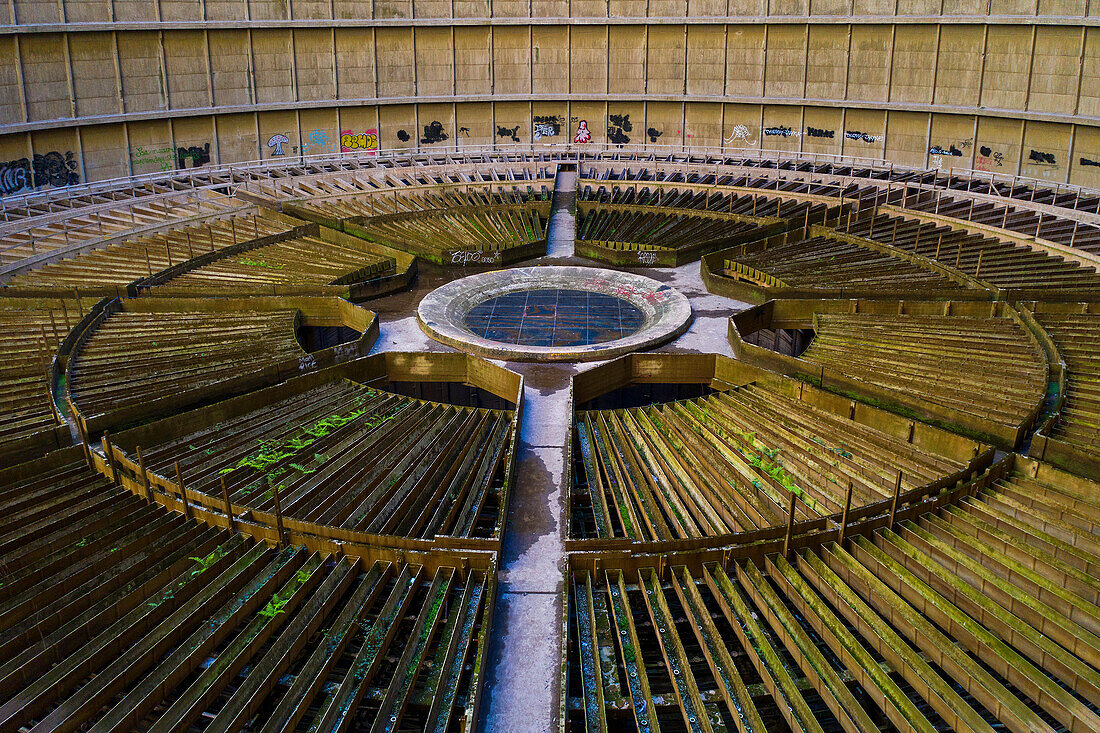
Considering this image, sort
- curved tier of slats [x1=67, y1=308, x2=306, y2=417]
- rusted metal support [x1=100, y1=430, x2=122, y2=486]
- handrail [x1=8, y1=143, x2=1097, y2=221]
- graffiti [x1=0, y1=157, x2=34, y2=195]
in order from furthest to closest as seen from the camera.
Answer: graffiti [x1=0, y1=157, x2=34, y2=195], handrail [x1=8, y1=143, x2=1097, y2=221], curved tier of slats [x1=67, y1=308, x2=306, y2=417], rusted metal support [x1=100, y1=430, x2=122, y2=486]

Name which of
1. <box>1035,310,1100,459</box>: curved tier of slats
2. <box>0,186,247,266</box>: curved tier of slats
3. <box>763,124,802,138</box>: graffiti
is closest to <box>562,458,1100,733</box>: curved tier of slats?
<box>1035,310,1100,459</box>: curved tier of slats

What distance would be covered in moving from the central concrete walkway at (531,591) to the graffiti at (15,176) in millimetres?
30369

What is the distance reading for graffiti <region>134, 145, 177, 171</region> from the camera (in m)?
44.9

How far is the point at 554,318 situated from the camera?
29562 millimetres

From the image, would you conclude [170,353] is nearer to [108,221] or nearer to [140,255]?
[140,255]

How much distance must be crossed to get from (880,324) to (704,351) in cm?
513

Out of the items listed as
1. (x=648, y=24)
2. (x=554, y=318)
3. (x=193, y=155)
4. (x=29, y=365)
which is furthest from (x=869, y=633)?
(x=193, y=155)

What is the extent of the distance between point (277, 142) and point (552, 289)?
955 inches

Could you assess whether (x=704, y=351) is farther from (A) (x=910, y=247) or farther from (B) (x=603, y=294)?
(A) (x=910, y=247)

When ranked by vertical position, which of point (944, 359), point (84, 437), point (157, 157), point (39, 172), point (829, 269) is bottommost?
point (84, 437)

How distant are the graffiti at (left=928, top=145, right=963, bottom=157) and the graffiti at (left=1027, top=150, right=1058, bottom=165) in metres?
3.39

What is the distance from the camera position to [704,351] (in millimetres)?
26531

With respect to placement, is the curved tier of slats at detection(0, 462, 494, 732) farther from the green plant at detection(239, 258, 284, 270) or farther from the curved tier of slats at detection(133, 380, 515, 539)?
the green plant at detection(239, 258, 284, 270)

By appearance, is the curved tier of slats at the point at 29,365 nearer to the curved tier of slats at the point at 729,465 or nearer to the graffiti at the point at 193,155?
the curved tier of slats at the point at 729,465
